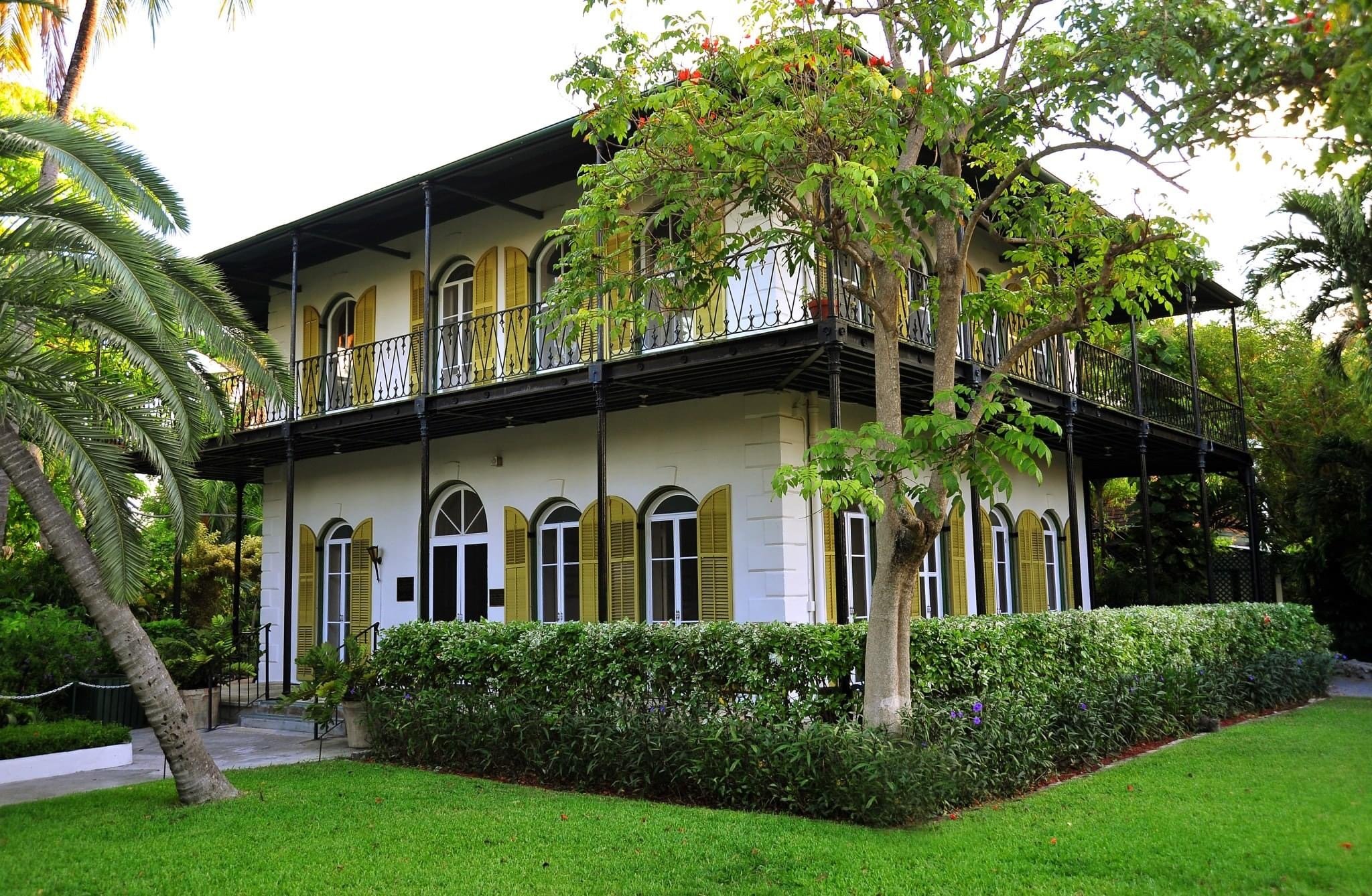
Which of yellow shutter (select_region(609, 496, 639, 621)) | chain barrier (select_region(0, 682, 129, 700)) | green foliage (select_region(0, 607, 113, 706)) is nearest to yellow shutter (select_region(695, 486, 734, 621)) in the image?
yellow shutter (select_region(609, 496, 639, 621))

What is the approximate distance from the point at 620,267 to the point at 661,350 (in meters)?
1.93

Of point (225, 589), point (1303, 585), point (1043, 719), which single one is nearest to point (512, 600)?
point (1043, 719)

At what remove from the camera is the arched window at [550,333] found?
12.3 meters

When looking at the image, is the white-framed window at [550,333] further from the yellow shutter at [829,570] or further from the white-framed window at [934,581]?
the white-framed window at [934,581]

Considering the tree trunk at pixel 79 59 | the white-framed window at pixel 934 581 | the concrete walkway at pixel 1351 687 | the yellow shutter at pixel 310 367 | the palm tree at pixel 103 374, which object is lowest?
the concrete walkway at pixel 1351 687

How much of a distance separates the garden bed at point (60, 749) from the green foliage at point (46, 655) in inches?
55.8

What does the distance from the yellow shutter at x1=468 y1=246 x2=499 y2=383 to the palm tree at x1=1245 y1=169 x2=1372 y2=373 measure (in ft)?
42.0

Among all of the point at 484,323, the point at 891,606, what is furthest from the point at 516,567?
the point at 891,606

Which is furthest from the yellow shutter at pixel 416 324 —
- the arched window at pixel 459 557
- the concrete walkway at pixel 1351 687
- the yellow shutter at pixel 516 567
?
the concrete walkway at pixel 1351 687

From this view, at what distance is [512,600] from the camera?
44.5 feet

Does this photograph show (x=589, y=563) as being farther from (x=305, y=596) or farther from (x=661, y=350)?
(x=305, y=596)

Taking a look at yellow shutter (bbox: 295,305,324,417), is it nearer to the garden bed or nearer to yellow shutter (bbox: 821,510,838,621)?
the garden bed

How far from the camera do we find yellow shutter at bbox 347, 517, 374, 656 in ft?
49.9

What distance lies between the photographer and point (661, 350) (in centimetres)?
1084
